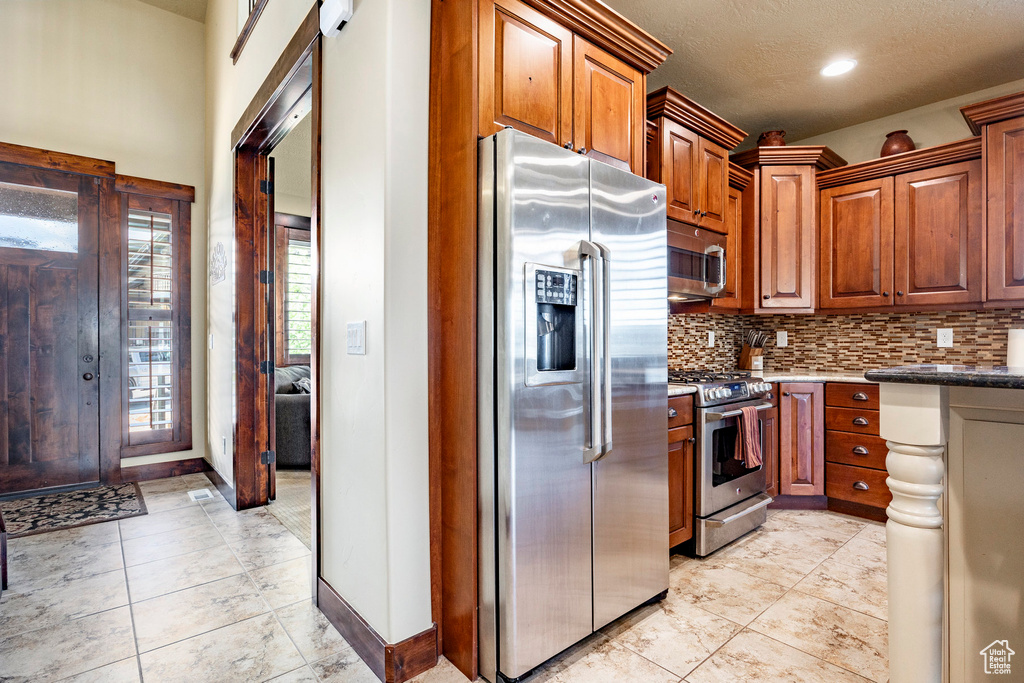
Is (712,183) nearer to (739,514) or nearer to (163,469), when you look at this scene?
(739,514)

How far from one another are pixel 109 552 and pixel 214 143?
2.93 meters

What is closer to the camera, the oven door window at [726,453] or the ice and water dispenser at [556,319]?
the ice and water dispenser at [556,319]

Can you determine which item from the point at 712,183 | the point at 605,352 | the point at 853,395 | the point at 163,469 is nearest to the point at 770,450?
the point at 853,395

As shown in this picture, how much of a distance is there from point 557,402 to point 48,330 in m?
3.88

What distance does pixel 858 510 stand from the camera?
3285 millimetres

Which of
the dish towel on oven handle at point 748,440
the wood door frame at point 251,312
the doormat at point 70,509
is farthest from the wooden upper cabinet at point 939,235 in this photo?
the doormat at point 70,509

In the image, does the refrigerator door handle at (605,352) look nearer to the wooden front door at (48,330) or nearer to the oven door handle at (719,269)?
the oven door handle at (719,269)

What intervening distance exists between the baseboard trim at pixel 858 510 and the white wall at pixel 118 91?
480cm

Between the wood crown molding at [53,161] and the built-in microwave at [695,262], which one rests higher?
the wood crown molding at [53,161]

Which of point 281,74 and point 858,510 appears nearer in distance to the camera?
point 281,74

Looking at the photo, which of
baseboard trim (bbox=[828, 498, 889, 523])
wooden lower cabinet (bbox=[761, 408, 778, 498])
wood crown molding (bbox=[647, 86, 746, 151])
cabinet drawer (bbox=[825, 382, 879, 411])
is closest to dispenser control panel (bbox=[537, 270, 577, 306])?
wood crown molding (bbox=[647, 86, 746, 151])

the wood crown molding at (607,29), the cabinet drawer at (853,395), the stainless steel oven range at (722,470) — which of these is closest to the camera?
the wood crown molding at (607,29)

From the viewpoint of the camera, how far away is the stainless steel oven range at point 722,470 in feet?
8.55

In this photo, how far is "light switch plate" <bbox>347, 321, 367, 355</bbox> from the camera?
1.77m
